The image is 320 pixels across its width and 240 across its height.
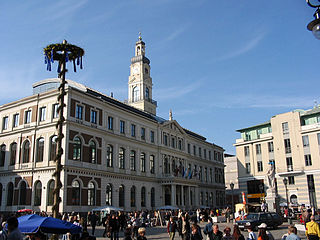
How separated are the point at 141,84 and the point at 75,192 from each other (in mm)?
36510

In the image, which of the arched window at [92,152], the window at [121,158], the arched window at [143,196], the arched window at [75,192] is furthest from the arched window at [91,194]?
the arched window at [143,196]

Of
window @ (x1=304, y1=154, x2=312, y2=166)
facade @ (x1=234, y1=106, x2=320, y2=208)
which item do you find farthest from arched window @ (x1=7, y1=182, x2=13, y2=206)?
window @ (x1=304, y1=154, x2=312, y2=166)

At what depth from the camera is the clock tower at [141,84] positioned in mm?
70062

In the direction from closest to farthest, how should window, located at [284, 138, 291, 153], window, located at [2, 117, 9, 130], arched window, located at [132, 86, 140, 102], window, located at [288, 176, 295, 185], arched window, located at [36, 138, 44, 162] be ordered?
arched window, located at [36, 138, 44, 162] → window, located at [2, 117, 9, 130] → window, located at [288, 176, 295, 185] → window, located at [284, 138, 291, 153] → arched window, located at [132, 86, 140, 102]

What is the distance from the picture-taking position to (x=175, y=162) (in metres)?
59.5

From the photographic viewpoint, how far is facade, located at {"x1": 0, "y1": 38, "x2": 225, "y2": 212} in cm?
3828

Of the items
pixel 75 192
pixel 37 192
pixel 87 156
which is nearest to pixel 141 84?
pixel 87 156

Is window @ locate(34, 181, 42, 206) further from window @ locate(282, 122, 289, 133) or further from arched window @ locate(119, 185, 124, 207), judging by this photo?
window @ locate(282, 122, 289, 133)

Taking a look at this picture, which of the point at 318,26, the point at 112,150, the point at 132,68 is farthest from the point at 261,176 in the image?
the point at 318,26

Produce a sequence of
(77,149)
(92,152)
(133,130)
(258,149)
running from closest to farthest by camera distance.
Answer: (77,149)
(92,152)
(133,130)
(258,149)

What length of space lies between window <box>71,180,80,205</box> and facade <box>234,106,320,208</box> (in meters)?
29.6

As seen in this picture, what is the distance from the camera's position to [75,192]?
37.8 metres

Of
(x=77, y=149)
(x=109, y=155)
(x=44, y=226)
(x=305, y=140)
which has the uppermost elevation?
(x=305, y=140)

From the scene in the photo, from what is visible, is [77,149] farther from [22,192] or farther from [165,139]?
[165,139]
